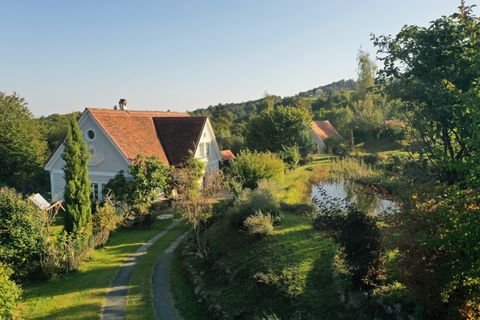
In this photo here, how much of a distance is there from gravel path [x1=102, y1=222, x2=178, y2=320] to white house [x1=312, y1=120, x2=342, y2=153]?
37.3 m

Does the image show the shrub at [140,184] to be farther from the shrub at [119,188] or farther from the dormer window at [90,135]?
the dormer window at [90,135]

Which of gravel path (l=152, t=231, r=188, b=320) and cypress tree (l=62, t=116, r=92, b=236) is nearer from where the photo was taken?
gravel path (l=152, t=231, r=188, b=320)

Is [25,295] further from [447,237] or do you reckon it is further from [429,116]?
[429,116]

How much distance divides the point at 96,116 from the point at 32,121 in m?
21.7

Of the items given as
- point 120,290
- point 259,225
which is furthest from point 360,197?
point 120,290

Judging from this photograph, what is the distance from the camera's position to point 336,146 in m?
50.5

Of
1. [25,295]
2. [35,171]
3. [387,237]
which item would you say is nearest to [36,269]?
[25,295]

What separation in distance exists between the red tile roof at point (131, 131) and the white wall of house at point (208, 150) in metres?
3.24

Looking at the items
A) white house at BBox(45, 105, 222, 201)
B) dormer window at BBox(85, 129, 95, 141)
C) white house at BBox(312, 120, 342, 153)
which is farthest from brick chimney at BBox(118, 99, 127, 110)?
white house at BBox(312, 120, 342, 153)

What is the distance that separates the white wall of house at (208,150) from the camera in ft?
107

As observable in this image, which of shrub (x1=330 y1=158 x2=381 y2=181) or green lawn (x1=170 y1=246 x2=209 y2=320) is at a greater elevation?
shrub (x1=330 y1=158 x2=381 y2=181)

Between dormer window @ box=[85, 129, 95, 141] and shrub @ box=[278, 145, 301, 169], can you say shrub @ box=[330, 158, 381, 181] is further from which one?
dormer window @ box=[85, 129, 95, 141]

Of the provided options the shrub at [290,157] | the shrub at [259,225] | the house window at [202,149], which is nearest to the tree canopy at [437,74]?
the shrub at [259,225]

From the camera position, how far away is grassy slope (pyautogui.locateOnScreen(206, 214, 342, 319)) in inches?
400
